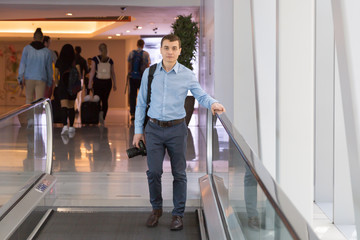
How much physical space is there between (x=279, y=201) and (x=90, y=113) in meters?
12.0

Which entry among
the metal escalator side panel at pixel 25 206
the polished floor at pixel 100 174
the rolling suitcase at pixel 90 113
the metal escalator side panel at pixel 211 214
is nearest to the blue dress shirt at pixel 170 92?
the polished floor at pixel 100 174

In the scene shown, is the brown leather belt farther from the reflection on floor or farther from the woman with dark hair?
the woman with dark hair

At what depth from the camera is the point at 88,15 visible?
46.6 feet

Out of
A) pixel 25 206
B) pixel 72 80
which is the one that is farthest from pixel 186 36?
pixel 25 206

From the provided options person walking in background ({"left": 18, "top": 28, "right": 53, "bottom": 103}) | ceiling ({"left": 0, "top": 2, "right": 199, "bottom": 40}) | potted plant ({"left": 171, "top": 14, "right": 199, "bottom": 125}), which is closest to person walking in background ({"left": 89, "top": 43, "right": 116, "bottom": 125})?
ceiling ({"left": 0, "top": 2, "right": 199, "bottom": 40})

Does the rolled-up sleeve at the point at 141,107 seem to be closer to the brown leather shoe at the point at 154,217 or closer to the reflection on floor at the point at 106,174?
the brown leather shoe at the point at 154,217

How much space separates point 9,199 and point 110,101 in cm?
1833

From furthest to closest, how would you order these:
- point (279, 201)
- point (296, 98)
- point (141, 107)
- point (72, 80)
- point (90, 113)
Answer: point (90, 113) < point (72, 80) < point (296, 98) < point (141, 107) < point (279, 201)

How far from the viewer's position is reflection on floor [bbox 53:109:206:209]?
6.66 meters

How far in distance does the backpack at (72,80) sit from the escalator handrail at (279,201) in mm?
7816

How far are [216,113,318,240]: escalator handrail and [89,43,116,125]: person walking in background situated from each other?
403 inches

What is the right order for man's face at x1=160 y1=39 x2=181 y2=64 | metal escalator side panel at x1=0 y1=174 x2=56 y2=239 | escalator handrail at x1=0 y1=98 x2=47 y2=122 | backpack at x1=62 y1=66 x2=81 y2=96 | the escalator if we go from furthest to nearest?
backpack at x1=62 y1=66 x2=81 y2=96 → man's face at x1=160 y1=39 x2=181 y2=64 → escalator handrail at x1=0 y1=98 x2=47 y2=122 → metal escalator side panel at x1=0 y1=174 x2=56 y2=239 → the escalator

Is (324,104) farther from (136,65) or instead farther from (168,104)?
(136,65)

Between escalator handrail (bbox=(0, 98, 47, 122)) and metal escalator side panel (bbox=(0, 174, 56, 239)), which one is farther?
escalator handrail (bbox=(0, 98, 47, 122))
